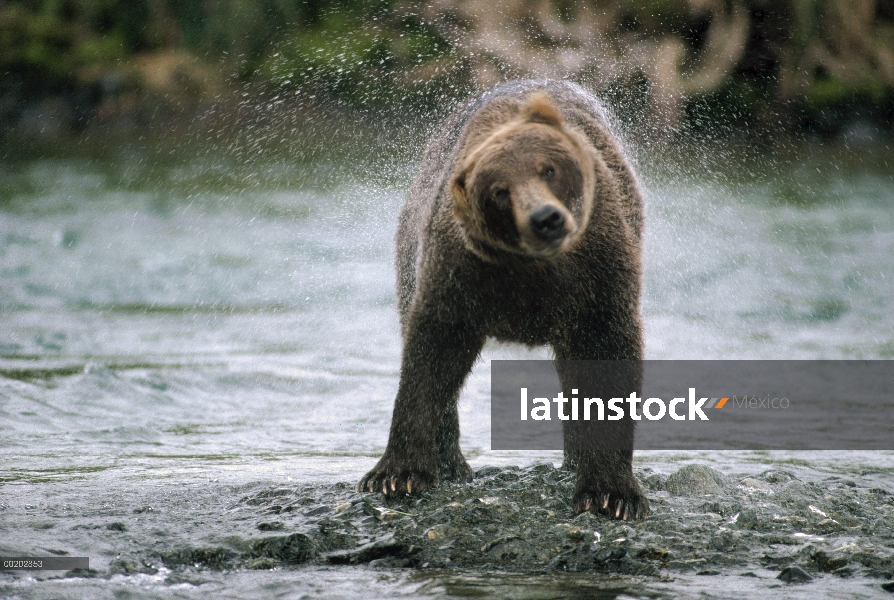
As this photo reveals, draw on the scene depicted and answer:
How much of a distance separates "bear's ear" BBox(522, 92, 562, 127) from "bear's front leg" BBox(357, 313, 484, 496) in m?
0.90

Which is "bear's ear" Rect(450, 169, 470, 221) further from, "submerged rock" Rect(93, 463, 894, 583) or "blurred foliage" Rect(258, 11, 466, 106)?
"blurred foliage" Rect(258, 11, 466, 106)

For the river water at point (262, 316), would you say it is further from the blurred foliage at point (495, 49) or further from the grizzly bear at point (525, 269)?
the blurred foliage at point (495, 49)

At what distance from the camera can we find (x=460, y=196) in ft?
13.9

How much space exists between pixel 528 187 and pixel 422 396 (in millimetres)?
1151

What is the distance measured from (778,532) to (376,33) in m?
18.1

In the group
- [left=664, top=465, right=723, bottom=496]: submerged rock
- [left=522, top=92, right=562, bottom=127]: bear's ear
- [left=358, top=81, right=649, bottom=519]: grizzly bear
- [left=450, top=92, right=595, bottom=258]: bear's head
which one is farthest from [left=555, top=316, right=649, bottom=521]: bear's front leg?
[left=522, top=92, right=562, bottom=127]: bear's ear

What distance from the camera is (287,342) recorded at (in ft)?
34.3

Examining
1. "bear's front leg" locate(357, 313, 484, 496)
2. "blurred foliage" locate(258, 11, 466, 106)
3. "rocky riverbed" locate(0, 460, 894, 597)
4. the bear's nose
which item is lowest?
"rocky riverbed" locate(0, 460, 894, 597)

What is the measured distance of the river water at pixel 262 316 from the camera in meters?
4.86

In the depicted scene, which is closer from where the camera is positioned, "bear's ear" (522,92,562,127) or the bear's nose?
the bear's nose

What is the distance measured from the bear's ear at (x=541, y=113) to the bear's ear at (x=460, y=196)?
377mm

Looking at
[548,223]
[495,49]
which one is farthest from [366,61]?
[548,223]

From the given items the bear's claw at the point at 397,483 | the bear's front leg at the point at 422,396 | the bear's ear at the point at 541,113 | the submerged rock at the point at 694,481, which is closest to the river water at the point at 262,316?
the submerged rock at the point at 694,481

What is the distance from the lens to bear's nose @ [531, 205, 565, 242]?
3.88 meters
